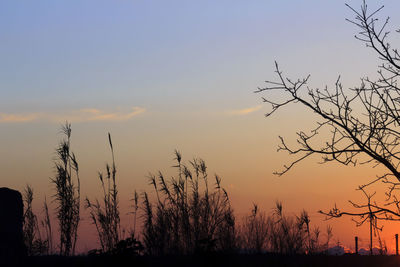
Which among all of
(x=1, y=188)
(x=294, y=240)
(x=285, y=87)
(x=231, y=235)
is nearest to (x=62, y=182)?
(x=1, y=188)

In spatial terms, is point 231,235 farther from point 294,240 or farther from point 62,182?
point 62,182

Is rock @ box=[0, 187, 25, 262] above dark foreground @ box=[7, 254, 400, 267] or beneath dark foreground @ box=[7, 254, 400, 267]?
above

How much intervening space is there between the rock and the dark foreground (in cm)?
220

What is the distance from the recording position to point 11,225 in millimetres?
16406

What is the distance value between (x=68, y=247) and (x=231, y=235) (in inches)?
177

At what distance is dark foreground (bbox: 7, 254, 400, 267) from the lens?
41.7 feet

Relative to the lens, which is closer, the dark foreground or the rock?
the dark foreground

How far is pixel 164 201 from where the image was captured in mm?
19484

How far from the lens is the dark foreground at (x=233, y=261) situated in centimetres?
1271

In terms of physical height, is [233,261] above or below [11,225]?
below

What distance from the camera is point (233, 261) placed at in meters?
13.1

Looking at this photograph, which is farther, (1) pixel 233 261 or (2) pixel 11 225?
(2) pixel 11 225

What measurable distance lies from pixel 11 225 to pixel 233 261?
256 inches

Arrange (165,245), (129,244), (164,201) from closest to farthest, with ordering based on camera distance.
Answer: (129,244), (165,245), (164,201)
